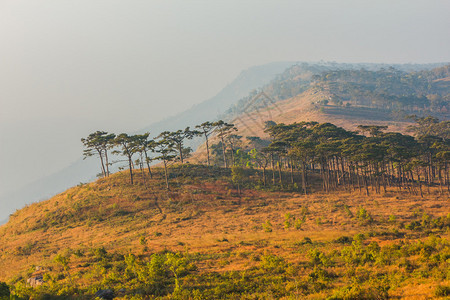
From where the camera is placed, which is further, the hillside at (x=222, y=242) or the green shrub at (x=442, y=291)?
the hillside at (x=222, y=242)

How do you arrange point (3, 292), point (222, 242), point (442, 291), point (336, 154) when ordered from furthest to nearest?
point (336, 154)
point (222, 242)
point (3, 292)
point (442, 291)

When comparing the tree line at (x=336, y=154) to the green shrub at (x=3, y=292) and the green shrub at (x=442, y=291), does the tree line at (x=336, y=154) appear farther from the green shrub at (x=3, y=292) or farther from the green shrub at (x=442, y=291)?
the green shrub at (x=442, y=291)

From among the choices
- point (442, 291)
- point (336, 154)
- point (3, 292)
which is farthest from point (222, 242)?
point (336, 154)

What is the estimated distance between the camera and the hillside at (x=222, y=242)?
2133 centimetres

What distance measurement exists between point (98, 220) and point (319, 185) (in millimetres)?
57860

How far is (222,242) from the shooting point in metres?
37.1

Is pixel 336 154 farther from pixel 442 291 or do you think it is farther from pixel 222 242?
pixel 442 291

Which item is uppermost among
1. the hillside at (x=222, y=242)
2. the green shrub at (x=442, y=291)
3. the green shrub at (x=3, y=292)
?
the green shrub at (x=3, y=292)

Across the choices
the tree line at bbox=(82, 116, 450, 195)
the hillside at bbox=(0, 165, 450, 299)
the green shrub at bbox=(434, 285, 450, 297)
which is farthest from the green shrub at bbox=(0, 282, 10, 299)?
the tree line at bbox=(82, 116, 450, 195)

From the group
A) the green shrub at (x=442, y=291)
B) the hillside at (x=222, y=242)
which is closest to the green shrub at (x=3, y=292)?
the hillside at (x=222, y=242)

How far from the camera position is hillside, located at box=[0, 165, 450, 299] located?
2133cm

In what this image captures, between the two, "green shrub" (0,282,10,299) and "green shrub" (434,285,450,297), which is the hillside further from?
"green shrub" (0,282,10,299)

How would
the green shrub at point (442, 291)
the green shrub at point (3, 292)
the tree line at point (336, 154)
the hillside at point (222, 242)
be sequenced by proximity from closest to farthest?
the green shrub at point (442, 291) < the green shrub at point (3, 292) < the hillside at point (222, 242) < the tree line at point (336, 154)

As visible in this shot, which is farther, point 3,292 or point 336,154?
point 336,154
